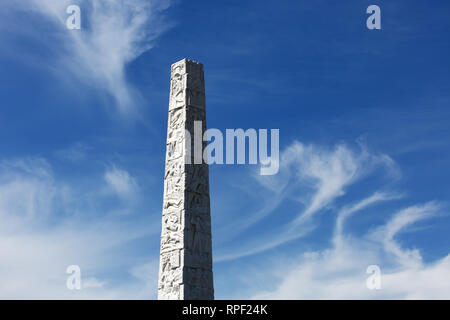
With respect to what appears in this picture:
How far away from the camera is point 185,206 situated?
13.2 m

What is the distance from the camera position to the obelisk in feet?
42.5

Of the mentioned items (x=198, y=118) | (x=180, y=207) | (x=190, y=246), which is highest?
(x=198, y=118)

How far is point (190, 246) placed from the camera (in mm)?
13086

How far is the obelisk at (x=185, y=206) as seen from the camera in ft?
42.5
